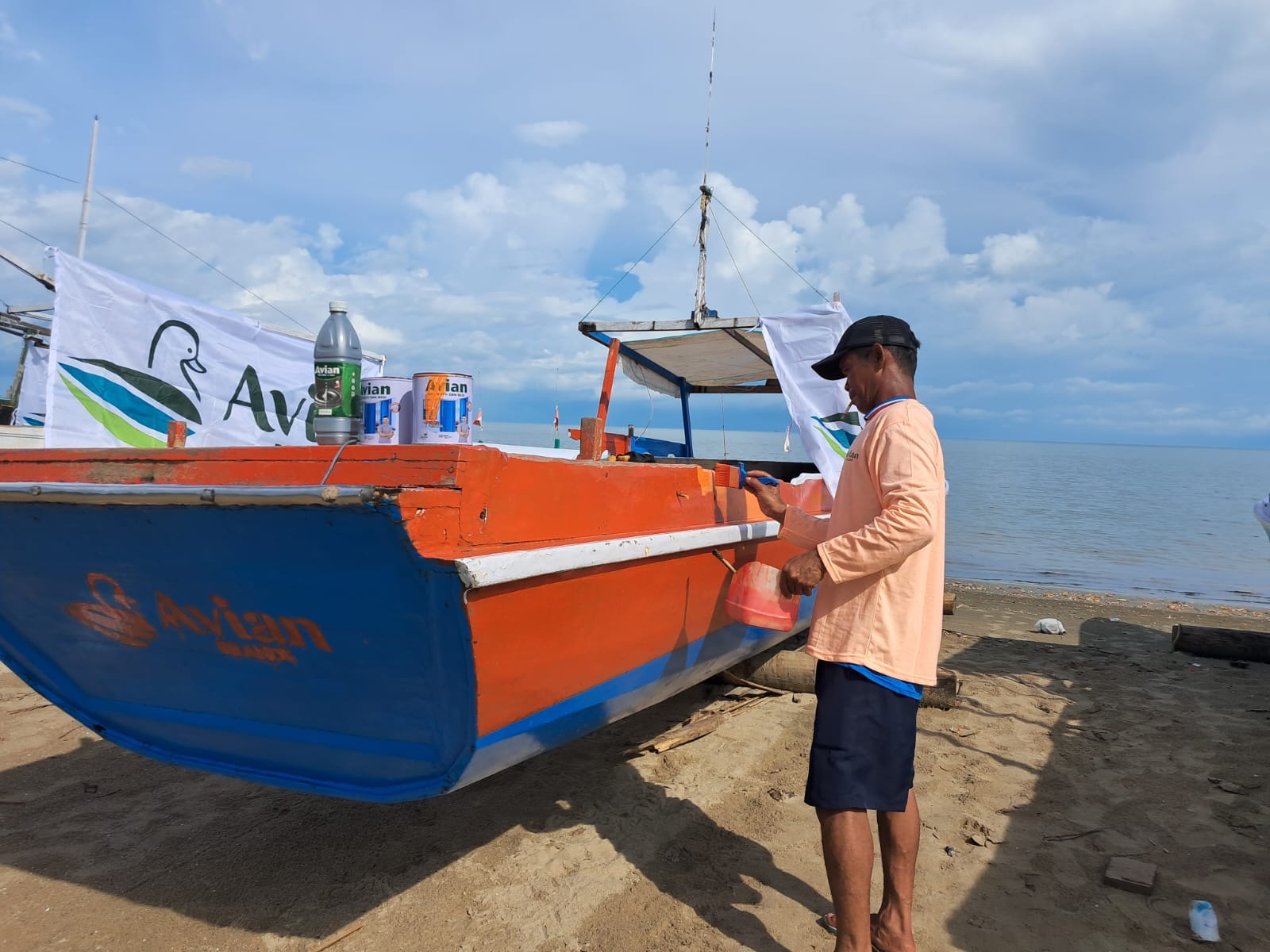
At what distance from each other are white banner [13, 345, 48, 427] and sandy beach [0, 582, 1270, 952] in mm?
14729

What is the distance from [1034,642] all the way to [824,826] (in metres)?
5.55

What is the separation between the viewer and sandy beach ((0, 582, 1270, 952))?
8.04ft

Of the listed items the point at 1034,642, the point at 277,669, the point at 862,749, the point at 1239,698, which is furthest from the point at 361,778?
the point at 1034,642

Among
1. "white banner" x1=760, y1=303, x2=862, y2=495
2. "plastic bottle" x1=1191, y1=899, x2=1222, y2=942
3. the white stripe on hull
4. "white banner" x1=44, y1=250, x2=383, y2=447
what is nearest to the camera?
the white stripe on hull

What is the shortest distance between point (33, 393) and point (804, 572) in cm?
1934

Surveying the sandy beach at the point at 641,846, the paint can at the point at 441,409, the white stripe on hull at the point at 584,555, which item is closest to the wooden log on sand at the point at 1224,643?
the sandy beach at the point at 641,846

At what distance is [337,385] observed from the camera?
8.09 ft

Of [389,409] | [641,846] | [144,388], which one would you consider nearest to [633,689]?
[641,846]

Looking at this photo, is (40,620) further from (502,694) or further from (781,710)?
(781,710)

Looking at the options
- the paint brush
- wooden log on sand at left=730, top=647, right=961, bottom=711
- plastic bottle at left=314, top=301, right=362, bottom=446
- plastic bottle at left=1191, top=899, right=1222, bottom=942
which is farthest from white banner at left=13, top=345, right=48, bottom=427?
plastic bottle at left=1191, top=899, right=1222, bottom=942

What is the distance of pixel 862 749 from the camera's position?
7.05 ft

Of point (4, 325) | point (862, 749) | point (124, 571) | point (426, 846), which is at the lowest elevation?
point (426, 846)

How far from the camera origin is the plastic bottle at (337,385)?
2.43m

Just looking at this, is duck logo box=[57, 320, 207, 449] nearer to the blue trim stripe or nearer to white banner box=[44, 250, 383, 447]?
white banner box=[44, 250, 383, 447]
